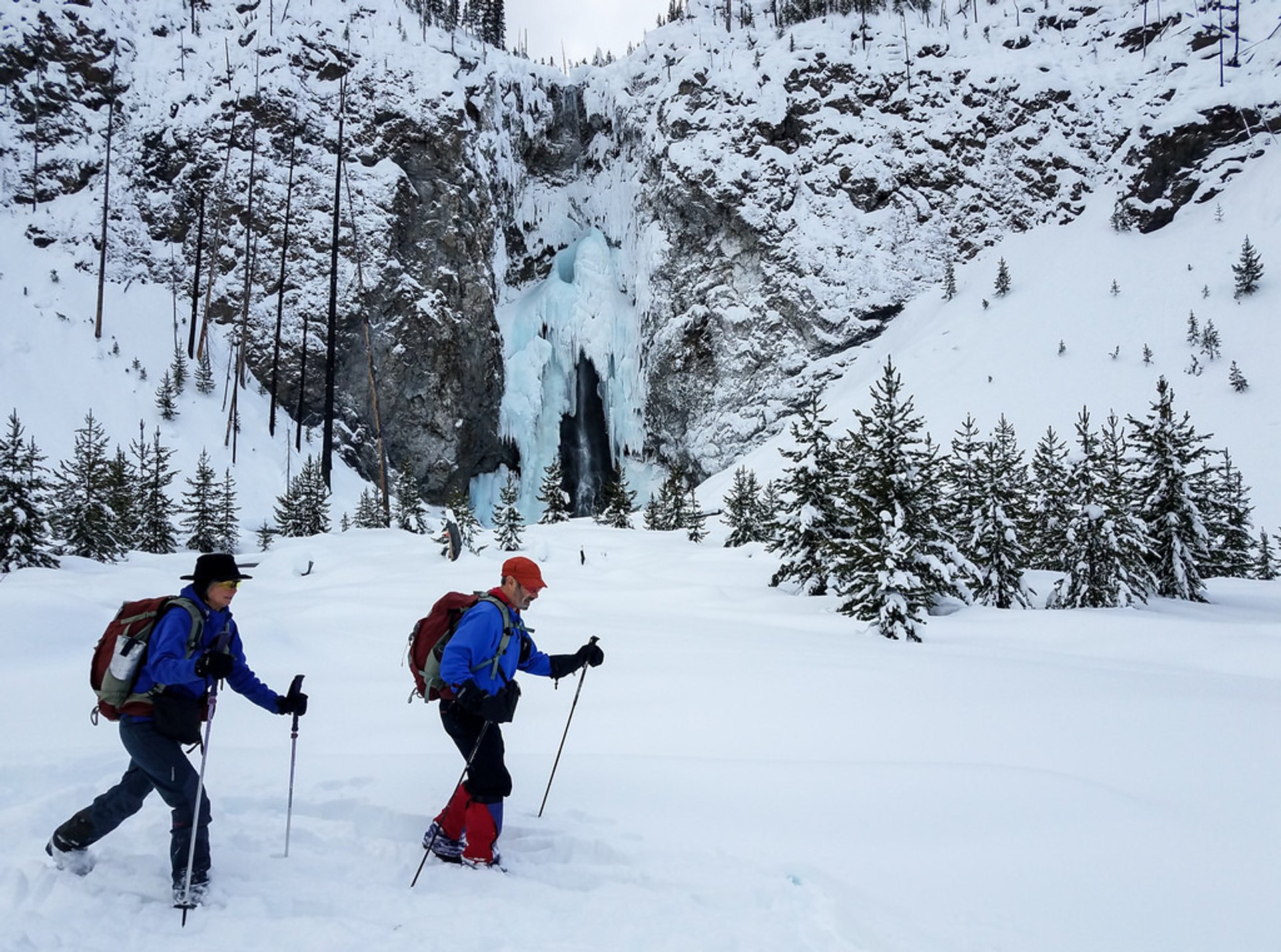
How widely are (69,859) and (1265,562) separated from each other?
27.3 metres

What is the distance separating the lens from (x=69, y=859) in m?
3.25

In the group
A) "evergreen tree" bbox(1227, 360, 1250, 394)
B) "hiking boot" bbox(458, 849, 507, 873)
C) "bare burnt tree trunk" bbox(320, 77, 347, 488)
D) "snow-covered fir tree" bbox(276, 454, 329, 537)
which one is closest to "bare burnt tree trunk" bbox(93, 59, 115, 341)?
"bare burnt tree trunk" bbox(320, 77, 347, 488)

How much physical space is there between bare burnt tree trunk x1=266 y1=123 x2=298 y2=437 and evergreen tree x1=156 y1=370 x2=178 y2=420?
13.9 ft

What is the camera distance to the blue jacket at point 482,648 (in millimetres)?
3330

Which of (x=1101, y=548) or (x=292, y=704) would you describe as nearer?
(x=292, y=704)

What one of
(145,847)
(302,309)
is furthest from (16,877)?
(302,309)

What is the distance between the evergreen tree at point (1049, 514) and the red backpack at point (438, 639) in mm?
15843

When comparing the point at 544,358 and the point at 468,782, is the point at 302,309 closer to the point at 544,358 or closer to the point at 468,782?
the point at 544,358

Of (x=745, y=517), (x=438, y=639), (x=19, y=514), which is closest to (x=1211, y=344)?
(x=745, y=517)

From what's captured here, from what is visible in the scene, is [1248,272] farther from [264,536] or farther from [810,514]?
[264,536]

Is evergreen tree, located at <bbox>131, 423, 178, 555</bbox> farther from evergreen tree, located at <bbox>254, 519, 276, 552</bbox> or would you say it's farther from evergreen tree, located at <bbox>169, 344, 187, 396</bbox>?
evergreen tree, located at <bbox>169, 344, 187, 396</bbox>

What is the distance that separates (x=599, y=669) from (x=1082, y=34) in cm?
5823

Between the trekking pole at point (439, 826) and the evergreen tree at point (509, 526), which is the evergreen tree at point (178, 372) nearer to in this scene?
the evergreen tree at point (509, 526)

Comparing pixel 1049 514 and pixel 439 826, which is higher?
pixel 1049 514
